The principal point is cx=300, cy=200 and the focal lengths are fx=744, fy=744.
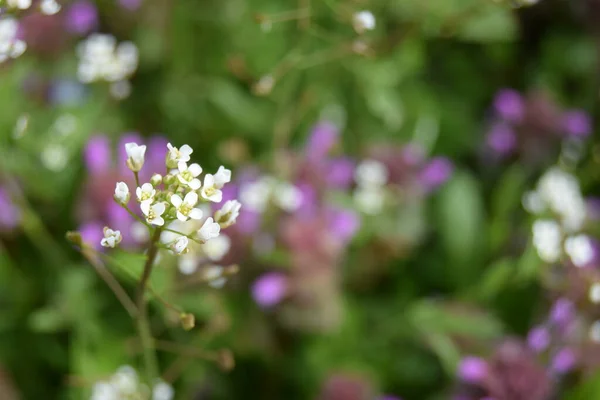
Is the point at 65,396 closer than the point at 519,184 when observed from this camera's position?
Yes

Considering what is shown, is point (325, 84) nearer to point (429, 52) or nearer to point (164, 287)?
point (429, 52)

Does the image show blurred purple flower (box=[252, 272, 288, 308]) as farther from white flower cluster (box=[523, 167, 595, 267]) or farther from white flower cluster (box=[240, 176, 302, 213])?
white flower cluster (box=[523, 167, 595, 267])

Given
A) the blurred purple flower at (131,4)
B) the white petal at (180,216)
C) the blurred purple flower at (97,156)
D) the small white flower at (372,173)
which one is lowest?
the white petal at (180,216)

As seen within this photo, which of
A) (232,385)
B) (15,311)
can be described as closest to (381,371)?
(232,385)

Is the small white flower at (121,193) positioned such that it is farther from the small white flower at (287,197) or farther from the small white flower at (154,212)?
the small white flower at (287,197)

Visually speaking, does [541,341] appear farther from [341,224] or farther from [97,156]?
[97,156]

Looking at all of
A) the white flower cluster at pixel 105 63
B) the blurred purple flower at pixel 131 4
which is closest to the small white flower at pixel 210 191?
the white flower cluster at pixel 105 63
